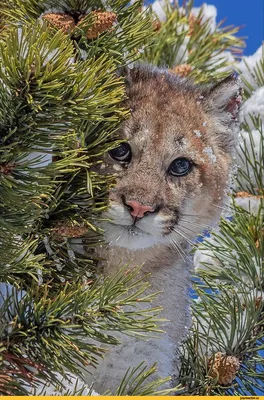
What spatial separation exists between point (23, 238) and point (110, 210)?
228 millimetres

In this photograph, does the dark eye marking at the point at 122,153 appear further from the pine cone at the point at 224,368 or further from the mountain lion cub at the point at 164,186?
the pine cone at the point at 224,368

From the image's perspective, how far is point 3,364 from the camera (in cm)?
144

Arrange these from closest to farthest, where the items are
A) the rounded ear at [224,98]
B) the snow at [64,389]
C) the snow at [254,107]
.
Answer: the snow at [64,389] < the rounded ear at [224,98] < the snow at [254,107]

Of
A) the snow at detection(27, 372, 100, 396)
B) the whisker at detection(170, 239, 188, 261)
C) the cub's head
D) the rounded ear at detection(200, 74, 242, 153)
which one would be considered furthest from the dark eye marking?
the snow at detection(27, 372, 100, 396)

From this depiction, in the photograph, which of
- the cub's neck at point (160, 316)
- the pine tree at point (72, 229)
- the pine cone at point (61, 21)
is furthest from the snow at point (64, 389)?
the pine cone at point (61, 21)

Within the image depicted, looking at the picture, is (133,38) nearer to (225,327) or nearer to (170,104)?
(170,104)

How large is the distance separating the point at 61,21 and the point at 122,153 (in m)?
0.34

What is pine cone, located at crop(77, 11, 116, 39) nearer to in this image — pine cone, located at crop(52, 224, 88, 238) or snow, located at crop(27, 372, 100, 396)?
pine cone, located at crop(52, 224, 88, 238)

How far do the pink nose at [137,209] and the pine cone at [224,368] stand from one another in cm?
42

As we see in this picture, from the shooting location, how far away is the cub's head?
1782mm

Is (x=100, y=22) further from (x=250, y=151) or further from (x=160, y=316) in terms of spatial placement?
(x=250, y=151)

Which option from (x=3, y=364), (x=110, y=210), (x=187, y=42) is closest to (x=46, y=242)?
(x=110, y=210)

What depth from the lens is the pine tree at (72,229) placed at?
1389mm

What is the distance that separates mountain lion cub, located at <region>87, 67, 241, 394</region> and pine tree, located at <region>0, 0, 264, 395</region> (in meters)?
0.06
